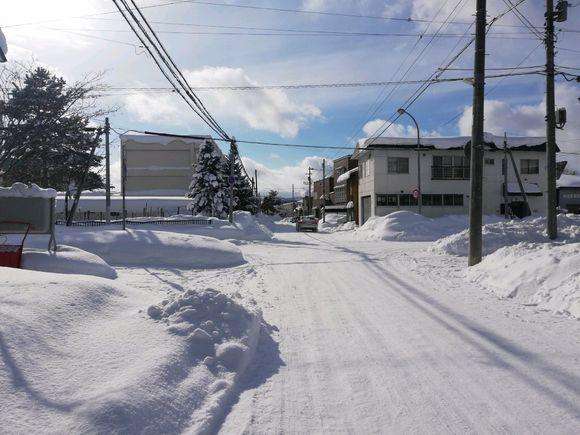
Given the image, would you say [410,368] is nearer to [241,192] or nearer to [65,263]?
[65,263]

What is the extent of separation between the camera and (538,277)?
825 cm

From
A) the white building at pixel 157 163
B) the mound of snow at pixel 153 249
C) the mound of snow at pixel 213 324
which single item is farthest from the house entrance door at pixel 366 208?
the white building at pixel 157 163

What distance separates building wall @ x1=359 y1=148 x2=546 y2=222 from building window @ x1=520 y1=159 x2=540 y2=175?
266mm

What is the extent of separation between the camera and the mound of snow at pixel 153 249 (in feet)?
42.9

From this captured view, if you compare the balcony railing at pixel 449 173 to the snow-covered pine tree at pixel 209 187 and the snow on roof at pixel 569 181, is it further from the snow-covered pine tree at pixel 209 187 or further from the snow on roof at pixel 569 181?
the snow on roof at pixel 569 181

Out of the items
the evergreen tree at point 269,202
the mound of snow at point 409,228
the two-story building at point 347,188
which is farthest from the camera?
the evergreen tree at point 269,202

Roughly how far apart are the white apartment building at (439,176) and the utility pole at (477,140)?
25747 millimetres

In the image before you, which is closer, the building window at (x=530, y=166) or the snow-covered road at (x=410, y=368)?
the snow-covered road at (x=410, y=368)

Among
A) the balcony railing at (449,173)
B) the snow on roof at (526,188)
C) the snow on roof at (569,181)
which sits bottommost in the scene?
the snow on roof at (526,188)

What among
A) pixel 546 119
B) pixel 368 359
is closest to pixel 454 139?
pixel 546 119

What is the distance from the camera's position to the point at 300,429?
136 inches

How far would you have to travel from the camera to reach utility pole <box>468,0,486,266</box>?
12055 mm

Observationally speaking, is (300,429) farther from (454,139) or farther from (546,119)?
(454,139)

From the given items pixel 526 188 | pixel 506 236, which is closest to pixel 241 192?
pixel 526 188
